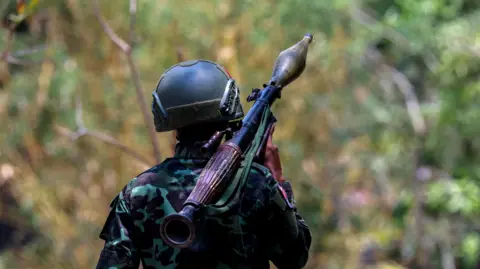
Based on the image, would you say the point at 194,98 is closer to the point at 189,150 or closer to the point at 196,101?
the point at 196,101

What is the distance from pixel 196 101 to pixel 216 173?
0.92ft

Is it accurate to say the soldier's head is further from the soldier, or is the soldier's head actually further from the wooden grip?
the wooden grip

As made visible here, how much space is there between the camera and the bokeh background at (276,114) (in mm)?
6738

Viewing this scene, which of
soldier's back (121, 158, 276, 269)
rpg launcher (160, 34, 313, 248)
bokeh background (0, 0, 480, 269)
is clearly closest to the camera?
rpg launcher (160, 34, 313, 248)

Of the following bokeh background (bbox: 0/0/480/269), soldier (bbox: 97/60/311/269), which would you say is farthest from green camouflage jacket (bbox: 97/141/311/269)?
bokeh background (bbox: 0/0/480/269)

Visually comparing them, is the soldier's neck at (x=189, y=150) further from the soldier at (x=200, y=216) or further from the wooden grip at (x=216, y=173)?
the wooden grip at (x=216, y=173)

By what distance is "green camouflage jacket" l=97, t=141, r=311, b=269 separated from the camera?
223cm

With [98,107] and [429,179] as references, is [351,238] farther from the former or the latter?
[98,107]

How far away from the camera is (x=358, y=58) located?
9.55 m

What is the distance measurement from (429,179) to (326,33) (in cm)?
283

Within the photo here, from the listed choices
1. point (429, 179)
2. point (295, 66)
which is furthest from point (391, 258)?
point (295, 66)

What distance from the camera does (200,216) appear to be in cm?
219

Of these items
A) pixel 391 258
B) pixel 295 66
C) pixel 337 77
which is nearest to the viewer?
pixel 295 66

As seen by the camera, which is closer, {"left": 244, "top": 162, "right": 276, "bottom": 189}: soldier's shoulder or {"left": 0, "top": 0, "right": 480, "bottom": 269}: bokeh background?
{"left": 244, "top": 162, "right": 276, "bottom": 189}: soldier's shoulder
